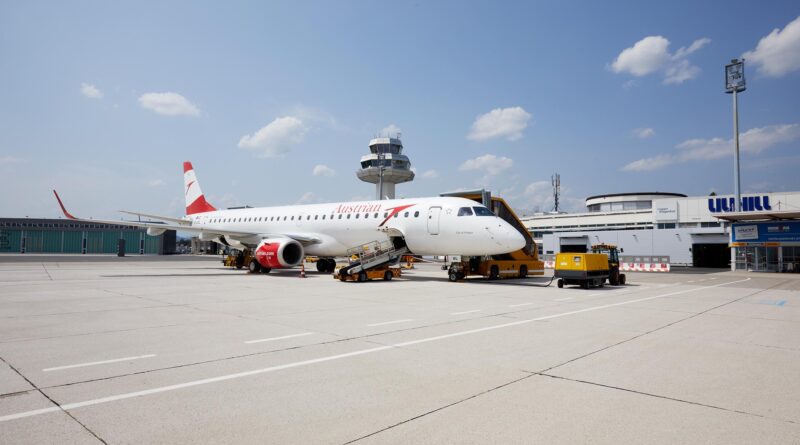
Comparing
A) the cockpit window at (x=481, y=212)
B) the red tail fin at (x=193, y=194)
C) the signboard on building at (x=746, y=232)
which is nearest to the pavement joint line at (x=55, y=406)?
the cockpit window at (x=481, y=212)

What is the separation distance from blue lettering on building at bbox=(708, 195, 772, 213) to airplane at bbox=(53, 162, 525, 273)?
43.3 m

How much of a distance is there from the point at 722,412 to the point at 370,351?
13.8 feet

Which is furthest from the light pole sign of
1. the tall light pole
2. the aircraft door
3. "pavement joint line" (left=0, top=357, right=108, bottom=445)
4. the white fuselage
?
"pavement joint line" (left=0, top=357, right=108, bottom=445)

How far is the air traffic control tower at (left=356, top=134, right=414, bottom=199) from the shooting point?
283 feet

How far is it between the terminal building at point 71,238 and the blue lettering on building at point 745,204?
7341 centimetres

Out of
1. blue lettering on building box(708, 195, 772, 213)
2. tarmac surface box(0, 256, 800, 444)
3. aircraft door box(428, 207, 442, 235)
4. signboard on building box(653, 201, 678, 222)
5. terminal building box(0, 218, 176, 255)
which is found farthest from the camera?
terminal building box(0, 218, 176, 255)

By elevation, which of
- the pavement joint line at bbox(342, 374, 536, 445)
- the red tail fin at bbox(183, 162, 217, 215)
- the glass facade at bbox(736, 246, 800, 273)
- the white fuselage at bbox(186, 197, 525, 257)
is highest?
the red tail fin at bbox(183, 162, 217, 215)

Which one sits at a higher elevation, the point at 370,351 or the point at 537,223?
the point at 537,223

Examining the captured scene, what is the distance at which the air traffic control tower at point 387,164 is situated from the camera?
86.2 metres

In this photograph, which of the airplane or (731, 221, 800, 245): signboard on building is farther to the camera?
(731, 221, 800, 245): signboard on building

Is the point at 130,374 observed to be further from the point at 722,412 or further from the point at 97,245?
the point at 97,245

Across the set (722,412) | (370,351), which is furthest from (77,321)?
(722,412)

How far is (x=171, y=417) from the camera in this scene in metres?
4.14

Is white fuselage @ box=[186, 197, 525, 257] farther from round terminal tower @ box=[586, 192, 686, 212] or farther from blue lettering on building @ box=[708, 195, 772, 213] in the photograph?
round terminal tower @ box=[586, 192, 686, 212]
